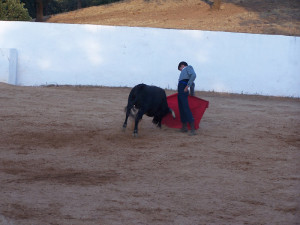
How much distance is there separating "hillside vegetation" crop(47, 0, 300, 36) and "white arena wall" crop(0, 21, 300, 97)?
7.76 meters

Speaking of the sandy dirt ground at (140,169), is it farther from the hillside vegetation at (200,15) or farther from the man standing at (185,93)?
the hillside vegetation at (200,15)

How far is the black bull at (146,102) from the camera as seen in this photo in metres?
9.66

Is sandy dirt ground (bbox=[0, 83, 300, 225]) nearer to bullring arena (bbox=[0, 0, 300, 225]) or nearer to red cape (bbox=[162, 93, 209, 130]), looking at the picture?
bullring arena (bbox=[0, 0, 300, 225])

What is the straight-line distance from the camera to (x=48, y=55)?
59.9 ft

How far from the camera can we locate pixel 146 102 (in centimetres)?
978

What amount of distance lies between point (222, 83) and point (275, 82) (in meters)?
1.96

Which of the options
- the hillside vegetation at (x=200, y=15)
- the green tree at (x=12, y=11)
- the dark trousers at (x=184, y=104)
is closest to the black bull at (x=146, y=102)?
the dark trousers at (x=184, y=104)

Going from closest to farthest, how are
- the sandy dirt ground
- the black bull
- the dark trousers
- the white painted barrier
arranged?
the sandy dirt ground < the black bull < the dark trousers < the white painted barrier

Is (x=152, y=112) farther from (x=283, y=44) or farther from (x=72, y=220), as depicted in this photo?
(x=283, y=44)

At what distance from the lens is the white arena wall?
18.1 meters

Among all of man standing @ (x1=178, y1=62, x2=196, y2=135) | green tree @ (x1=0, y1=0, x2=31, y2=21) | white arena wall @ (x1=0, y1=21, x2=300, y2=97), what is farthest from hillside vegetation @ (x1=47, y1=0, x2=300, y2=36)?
man standing @ (x1=178, y1=62, x2=196, y2=135)

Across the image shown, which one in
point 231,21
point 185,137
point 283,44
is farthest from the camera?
point 231,21

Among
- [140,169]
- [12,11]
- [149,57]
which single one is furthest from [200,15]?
[140,169]

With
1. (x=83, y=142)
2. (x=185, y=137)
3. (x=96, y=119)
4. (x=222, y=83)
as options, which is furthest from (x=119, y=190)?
(x=222, y=83)
